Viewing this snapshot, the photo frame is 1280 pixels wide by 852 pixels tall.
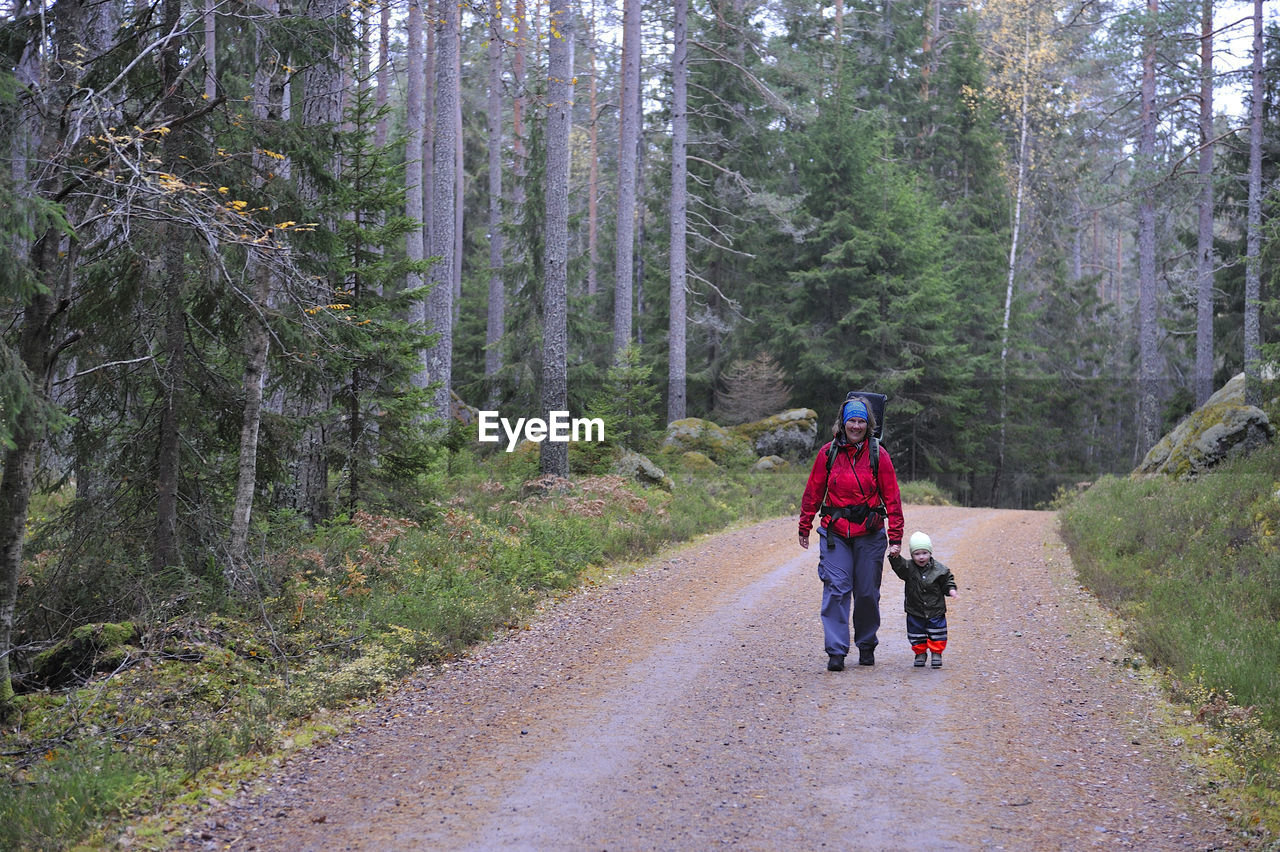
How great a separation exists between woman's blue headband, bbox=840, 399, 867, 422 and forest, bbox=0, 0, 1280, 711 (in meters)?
4.48

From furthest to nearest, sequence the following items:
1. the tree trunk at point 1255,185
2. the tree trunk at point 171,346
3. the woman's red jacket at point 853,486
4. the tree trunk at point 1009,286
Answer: the tree trunk at point 1009,286 < the tree trunk at point 1255,185 < the tree trunk at point 171,346 < the woman's red jacket at point 853,486

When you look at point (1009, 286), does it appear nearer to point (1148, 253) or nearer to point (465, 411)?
point (1148, 253)

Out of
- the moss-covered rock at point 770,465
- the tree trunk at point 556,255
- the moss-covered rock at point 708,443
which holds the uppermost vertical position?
the tree trunk at point 556,255

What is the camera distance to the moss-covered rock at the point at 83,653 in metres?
7.57

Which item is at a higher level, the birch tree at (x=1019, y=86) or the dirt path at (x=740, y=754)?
the birch tree at (x=1019, y=86)

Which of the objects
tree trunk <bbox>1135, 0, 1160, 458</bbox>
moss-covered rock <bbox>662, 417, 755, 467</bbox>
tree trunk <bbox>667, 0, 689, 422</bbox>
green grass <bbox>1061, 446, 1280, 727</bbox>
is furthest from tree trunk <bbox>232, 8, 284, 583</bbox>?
tree trunk <bbox>1135, 0, 1160, 458</bbox>

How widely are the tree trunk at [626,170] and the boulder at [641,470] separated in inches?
189

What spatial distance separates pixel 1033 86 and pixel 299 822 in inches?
1585

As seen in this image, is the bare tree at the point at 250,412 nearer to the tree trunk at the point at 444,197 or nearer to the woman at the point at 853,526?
the woman at the point at 853,526

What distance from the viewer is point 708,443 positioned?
86.7 feet

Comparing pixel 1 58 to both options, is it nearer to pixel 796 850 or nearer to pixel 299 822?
pixel 299 822

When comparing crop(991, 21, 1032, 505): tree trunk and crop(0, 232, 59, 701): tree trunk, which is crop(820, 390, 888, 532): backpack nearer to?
crop(0, 232, 59, 701): tree trunk

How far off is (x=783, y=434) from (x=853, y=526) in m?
21.2

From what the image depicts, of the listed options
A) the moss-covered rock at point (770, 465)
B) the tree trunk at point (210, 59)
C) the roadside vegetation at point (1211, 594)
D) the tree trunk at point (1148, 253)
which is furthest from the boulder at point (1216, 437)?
the tree trunk at point (210, 59)
